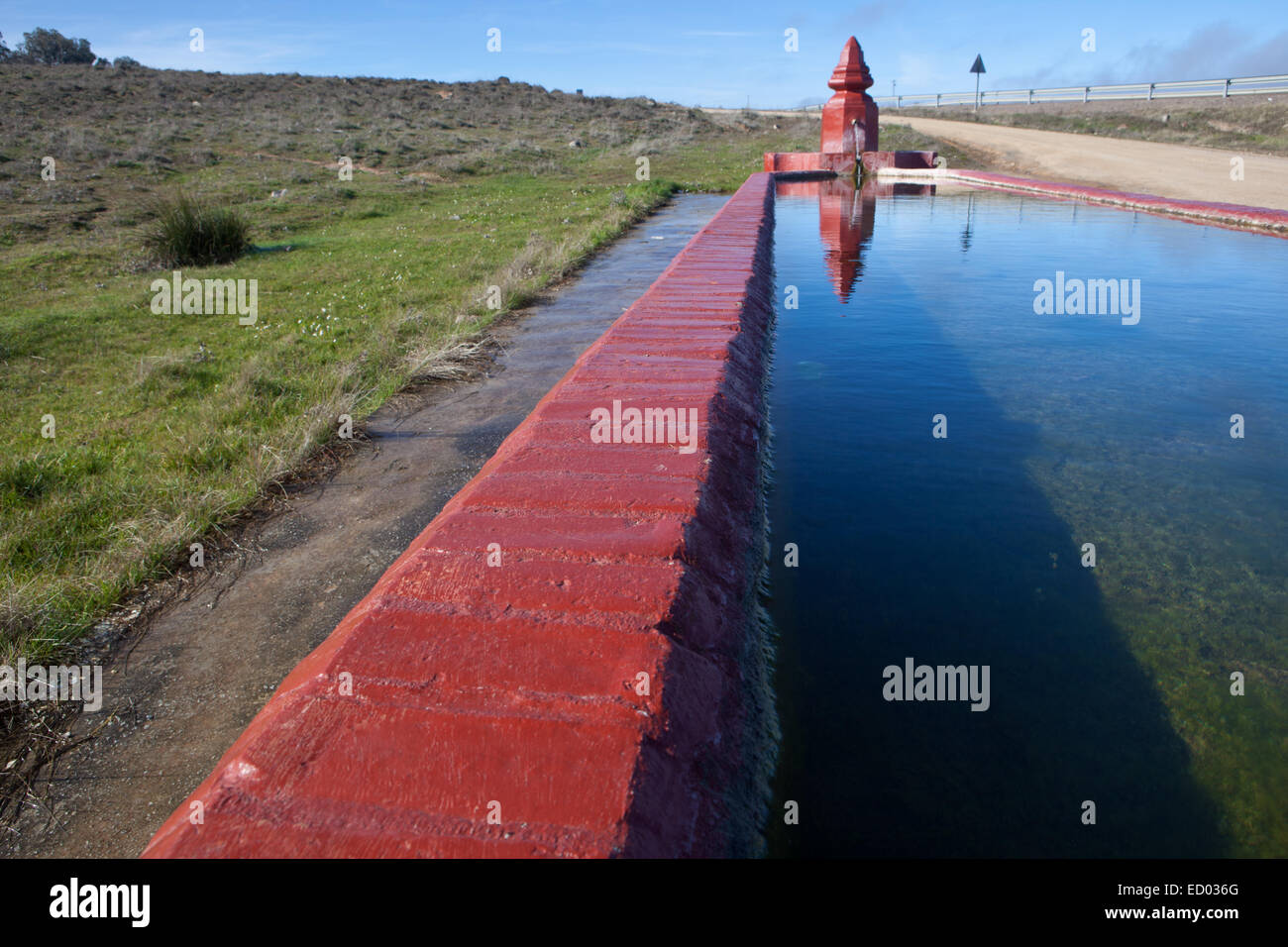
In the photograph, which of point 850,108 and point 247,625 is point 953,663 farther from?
point 850,108

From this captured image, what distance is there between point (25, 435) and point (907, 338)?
507cm

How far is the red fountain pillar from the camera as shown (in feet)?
45.6

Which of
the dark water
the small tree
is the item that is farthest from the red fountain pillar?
the small tree

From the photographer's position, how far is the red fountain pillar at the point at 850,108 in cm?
1391

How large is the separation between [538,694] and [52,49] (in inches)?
2733

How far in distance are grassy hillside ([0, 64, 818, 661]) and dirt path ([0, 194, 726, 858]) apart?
29 centimetres

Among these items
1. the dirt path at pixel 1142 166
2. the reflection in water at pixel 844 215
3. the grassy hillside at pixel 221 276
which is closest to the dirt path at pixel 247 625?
the grassy hillside at pixel 221 276

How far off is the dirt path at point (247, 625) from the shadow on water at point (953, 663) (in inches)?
44.4

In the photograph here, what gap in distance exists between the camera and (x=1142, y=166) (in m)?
13.2

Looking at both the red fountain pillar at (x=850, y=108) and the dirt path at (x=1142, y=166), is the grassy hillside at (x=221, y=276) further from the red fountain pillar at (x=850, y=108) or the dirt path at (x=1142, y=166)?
the dirt path at (x=1142, y=166)

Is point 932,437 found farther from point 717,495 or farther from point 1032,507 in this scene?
point 717,495

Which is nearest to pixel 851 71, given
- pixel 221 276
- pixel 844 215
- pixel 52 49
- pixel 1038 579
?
pixel 844 215
